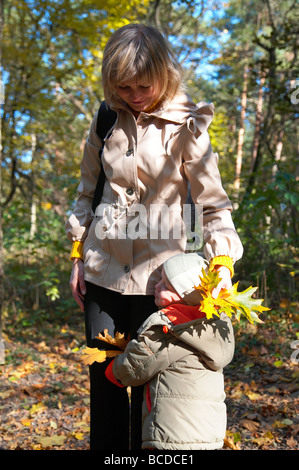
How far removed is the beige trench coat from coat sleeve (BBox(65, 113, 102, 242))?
153mm

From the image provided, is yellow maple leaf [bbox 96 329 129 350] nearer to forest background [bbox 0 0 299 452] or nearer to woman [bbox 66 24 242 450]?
woman [bbox 66 24 242 450]

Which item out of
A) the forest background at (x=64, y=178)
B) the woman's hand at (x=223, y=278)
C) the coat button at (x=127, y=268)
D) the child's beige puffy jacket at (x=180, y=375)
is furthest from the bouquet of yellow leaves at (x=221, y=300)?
the forest background at (x=64, y=178)

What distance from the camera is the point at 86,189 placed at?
88.9 inches

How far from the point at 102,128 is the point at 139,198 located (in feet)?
1.35

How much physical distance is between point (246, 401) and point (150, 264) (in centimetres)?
237

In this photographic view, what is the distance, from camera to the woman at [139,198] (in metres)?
1.88

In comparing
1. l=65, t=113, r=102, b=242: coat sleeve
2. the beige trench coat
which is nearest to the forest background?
l=65, t=113, r=102, b=242: coat sleeve

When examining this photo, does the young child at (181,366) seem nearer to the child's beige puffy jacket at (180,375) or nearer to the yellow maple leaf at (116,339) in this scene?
the child's beige puffy jacket at (180,375)

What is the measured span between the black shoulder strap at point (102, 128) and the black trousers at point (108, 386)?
0.41 m

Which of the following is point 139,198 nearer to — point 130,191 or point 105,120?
point 130,191

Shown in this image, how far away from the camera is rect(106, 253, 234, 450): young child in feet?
5.55

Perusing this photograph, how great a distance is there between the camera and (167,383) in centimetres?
173

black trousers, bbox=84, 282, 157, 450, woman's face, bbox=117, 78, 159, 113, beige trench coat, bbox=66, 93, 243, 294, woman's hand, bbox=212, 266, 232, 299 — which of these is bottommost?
black trousers, bbox=84, 282, 157, 450

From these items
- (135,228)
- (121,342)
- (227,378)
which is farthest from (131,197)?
(227,378)
